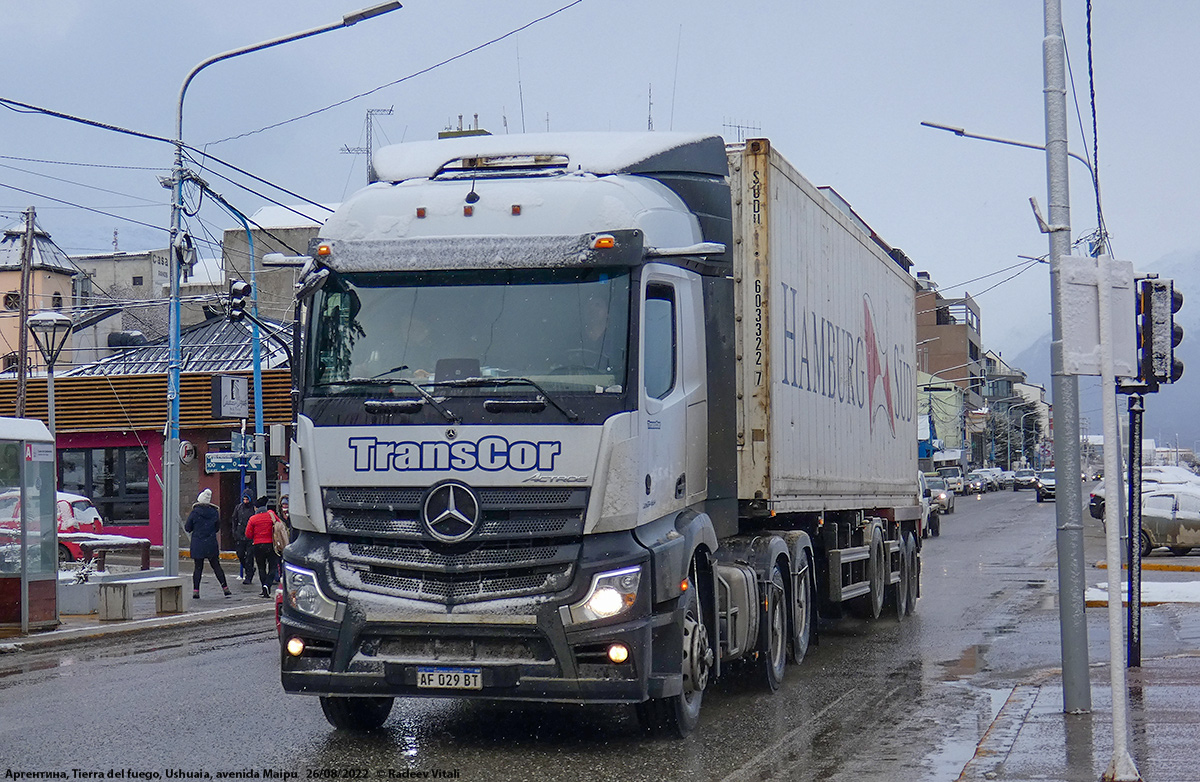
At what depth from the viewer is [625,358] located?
806 centimetres

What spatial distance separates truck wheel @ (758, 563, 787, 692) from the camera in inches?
417

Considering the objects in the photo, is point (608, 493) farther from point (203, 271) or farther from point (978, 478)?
point (978, 478)

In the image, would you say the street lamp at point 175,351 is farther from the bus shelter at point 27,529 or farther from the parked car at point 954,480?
the parked car at point 954,480

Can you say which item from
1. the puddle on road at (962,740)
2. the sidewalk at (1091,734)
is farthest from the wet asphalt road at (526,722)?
the sidewalk at (1091,734)

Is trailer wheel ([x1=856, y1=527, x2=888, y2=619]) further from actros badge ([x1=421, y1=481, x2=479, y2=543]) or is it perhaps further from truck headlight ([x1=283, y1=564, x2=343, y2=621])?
truck headlight ([x1=283, y1=564, x2=343, y2=621])

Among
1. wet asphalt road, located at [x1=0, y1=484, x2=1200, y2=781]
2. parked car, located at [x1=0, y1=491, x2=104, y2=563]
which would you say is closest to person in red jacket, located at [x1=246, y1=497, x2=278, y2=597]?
parked car, located at [x1=0, y1=491, x2=104, y2=563]

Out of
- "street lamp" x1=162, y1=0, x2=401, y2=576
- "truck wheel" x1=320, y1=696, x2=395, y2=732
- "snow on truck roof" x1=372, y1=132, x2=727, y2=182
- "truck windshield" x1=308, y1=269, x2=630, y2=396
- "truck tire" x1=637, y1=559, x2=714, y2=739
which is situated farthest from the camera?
"street lamp" x1=162, y1=0, x2=401, y2=576

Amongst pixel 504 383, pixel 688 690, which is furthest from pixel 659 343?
pixel 688 690

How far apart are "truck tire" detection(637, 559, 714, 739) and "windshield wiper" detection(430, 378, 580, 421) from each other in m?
1.50

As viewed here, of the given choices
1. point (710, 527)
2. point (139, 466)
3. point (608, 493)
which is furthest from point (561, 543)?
point (139, 466)

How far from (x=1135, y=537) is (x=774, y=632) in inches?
121

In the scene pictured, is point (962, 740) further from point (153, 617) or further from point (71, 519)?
point (71, 519)

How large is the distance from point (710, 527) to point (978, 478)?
8513 cm

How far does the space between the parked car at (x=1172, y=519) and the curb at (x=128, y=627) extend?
1847cm
